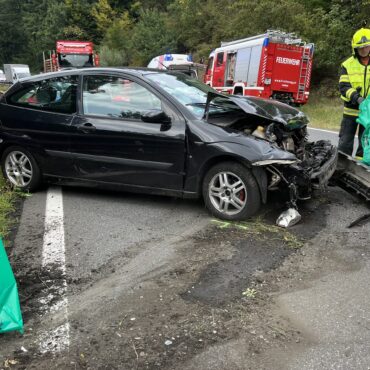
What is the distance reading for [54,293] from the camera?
11.1 ft

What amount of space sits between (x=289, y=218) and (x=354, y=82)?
265 cm

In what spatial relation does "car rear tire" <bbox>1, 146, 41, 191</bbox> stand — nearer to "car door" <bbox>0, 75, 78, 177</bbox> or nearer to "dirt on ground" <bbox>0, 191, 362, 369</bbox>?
"car door" <bbox>0, 75, 78, 177</bbox>

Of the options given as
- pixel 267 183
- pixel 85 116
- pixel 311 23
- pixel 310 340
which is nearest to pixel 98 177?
pixel 85 116

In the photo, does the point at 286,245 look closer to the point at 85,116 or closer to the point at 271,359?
the point at 271,359

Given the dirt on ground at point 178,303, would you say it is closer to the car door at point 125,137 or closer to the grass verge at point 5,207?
the grass verge at point 5,207

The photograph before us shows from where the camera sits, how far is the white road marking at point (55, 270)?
2.80 metres

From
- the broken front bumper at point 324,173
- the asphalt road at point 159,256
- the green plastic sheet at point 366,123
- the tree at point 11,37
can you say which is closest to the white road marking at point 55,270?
the asphalt road at point 159,256

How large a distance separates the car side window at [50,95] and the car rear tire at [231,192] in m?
2.00

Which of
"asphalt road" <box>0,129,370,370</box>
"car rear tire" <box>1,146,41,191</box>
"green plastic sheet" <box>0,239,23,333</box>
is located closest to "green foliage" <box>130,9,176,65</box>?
"car rear tire" <box>1,146,41,191</box>

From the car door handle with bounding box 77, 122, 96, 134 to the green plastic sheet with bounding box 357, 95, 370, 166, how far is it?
3.27 m

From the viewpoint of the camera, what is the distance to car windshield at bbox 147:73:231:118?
5.03 metres

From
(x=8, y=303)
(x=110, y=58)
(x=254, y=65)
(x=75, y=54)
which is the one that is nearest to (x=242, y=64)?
(x=254, y=65)

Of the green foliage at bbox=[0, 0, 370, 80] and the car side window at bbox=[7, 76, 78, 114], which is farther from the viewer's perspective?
the green foliage at bbox=[0, 0, 370, 80]

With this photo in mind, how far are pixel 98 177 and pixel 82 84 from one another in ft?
3.73
